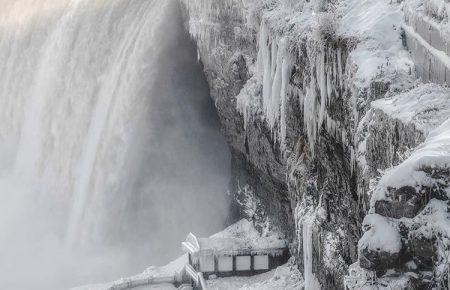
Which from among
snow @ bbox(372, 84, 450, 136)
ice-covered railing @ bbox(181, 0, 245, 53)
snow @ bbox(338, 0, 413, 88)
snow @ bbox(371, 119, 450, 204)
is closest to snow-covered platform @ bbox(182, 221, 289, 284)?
ice-covered railing @ bbox(181, 0, 245, 53)

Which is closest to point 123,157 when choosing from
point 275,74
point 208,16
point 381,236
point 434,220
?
point 208,16

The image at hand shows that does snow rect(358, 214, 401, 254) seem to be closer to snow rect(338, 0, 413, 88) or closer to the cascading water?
snow rect(338, 0, 413, 88)

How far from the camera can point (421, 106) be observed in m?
10.1

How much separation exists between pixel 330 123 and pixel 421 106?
4357 millimetres

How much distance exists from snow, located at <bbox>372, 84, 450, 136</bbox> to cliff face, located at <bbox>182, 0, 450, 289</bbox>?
1.0 inches

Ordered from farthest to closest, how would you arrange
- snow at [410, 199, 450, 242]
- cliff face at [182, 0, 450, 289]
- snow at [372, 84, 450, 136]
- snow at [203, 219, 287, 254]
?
snow at [203, 219, 287, 254]
snow at [372, 84, 450, 136]
cliff face at [182, 0, 450, 289]
snow at [410, 199, 450, 242]

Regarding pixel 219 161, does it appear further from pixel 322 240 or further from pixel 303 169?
pixel 322 240

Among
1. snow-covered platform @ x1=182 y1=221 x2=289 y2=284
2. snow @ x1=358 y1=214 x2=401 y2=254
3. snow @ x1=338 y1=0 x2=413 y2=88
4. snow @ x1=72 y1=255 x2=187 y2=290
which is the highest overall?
snow @ x1=338 y1=0 x2=413 y2=88

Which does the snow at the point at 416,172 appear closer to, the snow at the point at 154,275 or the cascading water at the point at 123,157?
the snow at the point at 154,275

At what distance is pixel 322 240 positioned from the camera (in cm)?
1573

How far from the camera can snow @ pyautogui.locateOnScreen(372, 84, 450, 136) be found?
31.0 ft

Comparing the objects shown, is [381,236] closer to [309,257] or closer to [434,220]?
[434,220]

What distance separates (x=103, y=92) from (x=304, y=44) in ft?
48.8

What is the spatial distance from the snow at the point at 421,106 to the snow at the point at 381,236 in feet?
7.79
